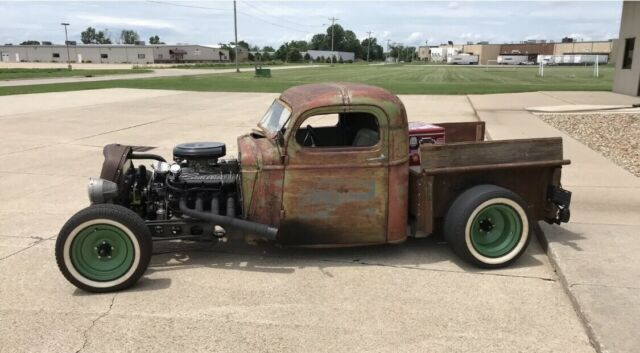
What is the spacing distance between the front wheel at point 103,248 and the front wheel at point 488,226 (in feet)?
8.54

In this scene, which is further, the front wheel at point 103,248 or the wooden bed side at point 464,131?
the wooden bed side at point 464,131

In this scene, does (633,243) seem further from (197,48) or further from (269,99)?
(197,48)

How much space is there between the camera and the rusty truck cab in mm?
4348

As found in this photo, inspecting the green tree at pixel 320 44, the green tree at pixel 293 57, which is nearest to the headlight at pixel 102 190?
the green tree at pixel 293 57

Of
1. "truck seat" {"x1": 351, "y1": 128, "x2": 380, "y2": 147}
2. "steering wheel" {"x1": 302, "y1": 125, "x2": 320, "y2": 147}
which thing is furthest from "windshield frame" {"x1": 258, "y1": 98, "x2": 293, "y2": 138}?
"truck seat" {"x1": 351, "y1": 128, "x2": 380, "y2": 147}

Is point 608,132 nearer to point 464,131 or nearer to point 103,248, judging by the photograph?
point 464,131

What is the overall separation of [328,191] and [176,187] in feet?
4.46

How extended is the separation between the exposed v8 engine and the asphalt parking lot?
46 cm

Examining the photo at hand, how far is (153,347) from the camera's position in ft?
10.9

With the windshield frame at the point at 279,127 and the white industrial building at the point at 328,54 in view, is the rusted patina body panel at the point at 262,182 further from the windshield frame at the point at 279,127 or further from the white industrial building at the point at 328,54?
the white industrial building at the point at 328,54

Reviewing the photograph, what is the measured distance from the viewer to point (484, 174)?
467 centimetres

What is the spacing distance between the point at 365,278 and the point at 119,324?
6.47 feet

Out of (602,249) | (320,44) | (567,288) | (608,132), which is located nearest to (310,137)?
(567,288)

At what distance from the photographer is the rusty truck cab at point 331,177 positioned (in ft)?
14.3
